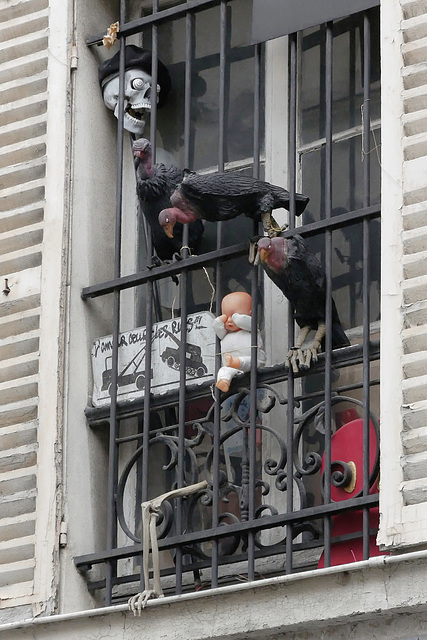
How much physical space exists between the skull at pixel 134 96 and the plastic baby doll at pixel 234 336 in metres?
1.21

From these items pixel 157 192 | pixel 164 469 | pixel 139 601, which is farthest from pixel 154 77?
pixel 139 601

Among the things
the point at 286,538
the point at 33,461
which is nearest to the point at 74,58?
the point at 33,461

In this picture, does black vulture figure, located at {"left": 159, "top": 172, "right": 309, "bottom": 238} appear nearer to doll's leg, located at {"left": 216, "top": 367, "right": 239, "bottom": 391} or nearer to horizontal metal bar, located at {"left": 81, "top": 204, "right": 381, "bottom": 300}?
horizontal metal bar, located at {"left": 81, "top": 204, "right": 381, "bottom": 300}

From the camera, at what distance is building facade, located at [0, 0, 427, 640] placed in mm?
7539

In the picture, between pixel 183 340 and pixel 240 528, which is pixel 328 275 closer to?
pixel 183 340

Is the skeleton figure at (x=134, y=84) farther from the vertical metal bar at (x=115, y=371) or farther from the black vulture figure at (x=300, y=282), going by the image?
the black vulture figure at (x=300, y=282)

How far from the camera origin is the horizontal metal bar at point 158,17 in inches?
350

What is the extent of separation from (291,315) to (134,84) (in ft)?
5.30

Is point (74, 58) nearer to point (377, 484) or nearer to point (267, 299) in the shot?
point (267, 299)

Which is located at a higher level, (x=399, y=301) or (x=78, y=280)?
(x=78, y=280)

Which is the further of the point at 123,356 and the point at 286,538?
the point at 123,356

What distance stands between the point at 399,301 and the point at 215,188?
114 cm

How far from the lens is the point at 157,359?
338 inches

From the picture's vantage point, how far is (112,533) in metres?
8.26
